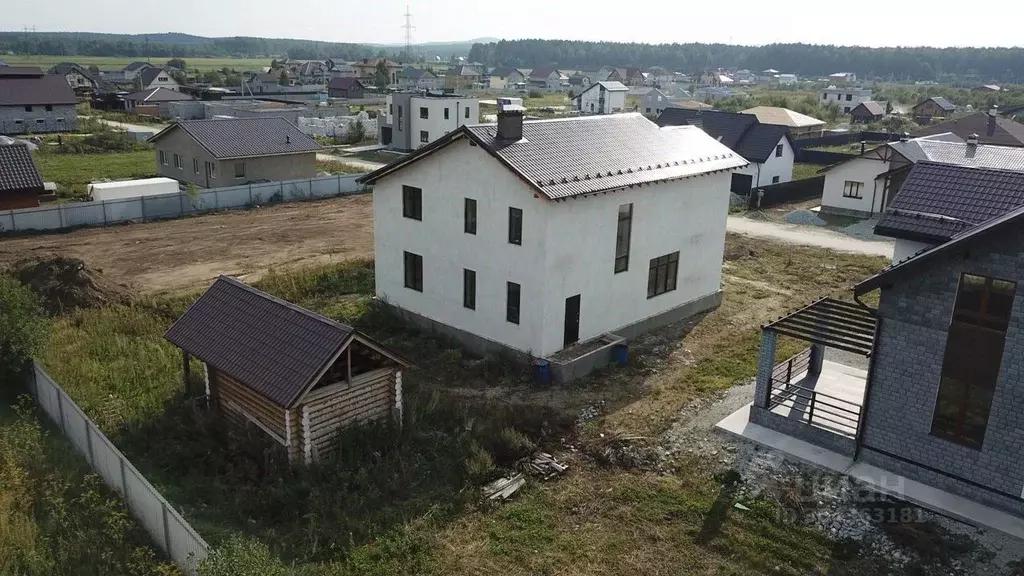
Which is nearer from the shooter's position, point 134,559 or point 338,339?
point 134,559

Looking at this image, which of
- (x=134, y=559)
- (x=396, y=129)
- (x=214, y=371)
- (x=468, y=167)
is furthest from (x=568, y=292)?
(x=396, y=129)

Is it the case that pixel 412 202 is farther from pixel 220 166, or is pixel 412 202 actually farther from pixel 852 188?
pixel 852 188

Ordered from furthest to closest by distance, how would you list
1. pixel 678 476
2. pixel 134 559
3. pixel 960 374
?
pixel 678 476 < pixel 960 374 < pixel 134 559

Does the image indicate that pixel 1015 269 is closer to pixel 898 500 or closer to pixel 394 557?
pixel 898 500

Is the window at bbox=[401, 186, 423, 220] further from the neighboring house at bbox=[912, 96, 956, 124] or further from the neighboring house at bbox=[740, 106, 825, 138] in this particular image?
the neighboring house at bbox=[912, 96, 956, 124]

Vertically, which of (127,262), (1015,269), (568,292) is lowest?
(127,262)

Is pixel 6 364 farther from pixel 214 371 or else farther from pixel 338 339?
pixel 338 339

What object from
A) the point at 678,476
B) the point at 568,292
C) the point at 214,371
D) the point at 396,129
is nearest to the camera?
the point at 678,476

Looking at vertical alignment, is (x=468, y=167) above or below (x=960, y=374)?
above

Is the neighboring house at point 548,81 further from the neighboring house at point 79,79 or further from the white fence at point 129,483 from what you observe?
the white fence at point 129,483
